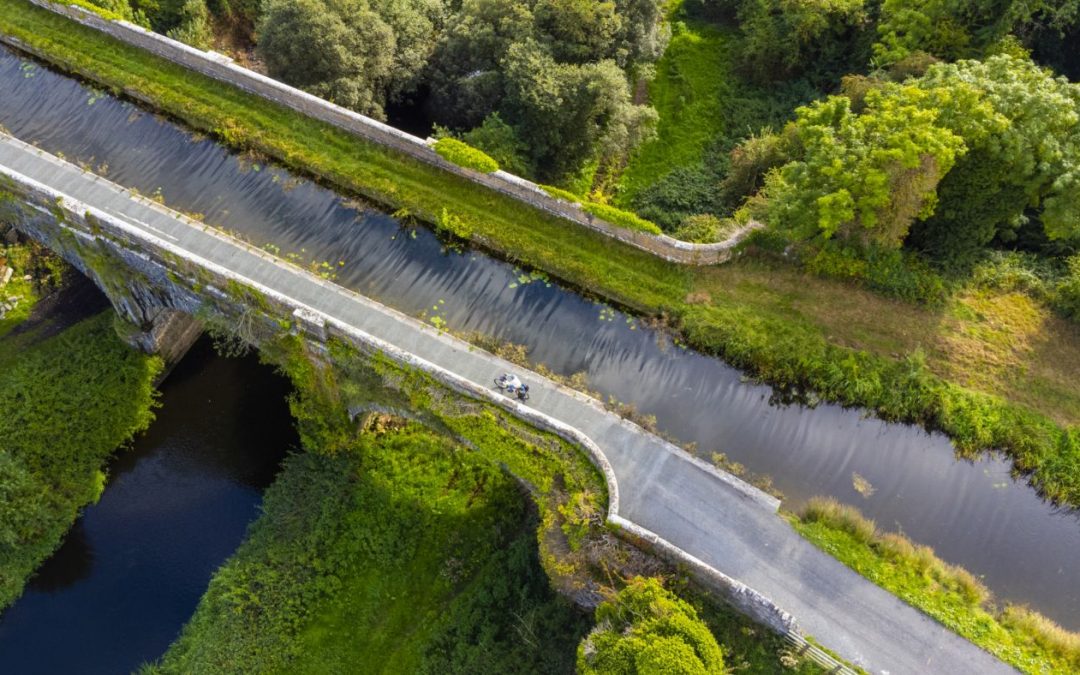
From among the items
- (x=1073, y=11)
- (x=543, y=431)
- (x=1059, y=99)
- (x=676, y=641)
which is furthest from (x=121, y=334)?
(x=1073, y=11)

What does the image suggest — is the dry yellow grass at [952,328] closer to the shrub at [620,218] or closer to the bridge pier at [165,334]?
the shrub at [620,218]

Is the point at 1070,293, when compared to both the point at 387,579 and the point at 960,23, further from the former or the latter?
the point at 387,579

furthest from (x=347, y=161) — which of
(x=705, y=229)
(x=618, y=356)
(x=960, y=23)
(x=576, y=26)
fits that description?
(x=960, y=23)

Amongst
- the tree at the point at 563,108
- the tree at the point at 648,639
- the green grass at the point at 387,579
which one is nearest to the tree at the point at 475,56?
the tree at the point at 563,108

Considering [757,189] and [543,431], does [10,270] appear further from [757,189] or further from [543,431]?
[757,189]

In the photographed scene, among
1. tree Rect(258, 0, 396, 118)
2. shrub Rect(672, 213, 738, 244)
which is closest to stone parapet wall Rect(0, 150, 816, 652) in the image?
shrub Rect(672, 213, 738, 244)

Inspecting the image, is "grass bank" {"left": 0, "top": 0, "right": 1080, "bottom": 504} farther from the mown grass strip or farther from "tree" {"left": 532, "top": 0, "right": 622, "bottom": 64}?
"tree" {"left": 532, "top": 0, "right": 622, "bottom": 64}

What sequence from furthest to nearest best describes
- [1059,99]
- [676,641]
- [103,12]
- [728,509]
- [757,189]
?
1. [103,12]
2. [757,189]
3. [1059,99]
4. [728,509]
5. [676,641]
